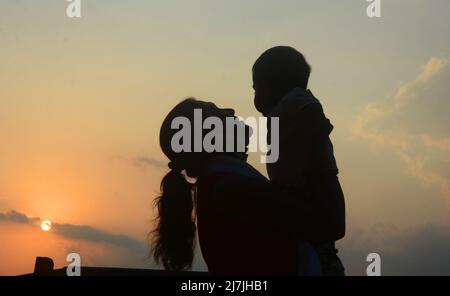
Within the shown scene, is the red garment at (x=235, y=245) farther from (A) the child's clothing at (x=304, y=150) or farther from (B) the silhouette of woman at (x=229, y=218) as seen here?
(A) the child's clothing at (x=304, y=150)

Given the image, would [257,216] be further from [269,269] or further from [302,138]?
[302,138]

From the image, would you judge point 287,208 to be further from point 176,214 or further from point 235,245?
point 176,214

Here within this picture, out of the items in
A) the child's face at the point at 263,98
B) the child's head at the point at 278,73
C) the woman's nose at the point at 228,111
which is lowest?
the woman's nose at the point at 228,111

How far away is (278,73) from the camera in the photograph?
2.42 meters

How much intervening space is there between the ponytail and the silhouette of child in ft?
1.32

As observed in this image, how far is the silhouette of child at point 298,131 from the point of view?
1.98 m

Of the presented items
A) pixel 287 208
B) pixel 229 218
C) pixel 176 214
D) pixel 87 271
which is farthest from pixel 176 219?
pixel 87 271

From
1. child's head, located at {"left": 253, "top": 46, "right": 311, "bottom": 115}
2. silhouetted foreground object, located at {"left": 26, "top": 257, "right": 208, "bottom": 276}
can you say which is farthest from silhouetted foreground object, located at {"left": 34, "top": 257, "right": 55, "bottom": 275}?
child's head, located at {"left": 253, "top": 46, "right": 311, "bottom": 115}

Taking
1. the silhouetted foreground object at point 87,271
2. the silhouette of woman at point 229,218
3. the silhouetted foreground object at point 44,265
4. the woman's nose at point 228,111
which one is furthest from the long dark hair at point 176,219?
the silhouetted foreground object at point 44,265

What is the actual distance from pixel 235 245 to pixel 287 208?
0.30m

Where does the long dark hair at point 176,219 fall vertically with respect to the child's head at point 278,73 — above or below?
below

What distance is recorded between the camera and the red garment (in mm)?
2045
